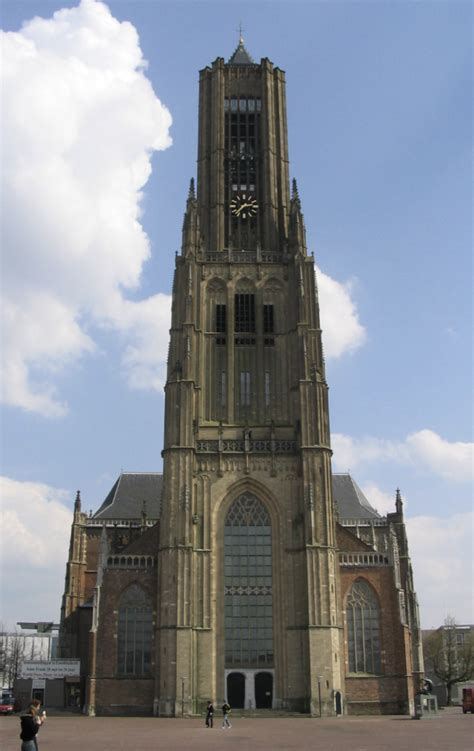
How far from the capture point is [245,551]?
167ft

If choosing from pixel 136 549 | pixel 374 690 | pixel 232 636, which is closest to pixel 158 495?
pixel 136 549

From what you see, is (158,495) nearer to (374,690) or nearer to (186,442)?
(186,442)

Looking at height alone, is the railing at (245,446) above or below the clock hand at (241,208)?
below

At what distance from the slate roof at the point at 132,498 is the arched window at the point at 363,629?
22158mm

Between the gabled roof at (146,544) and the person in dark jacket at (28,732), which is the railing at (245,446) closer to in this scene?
the gabled roof at (146,544)

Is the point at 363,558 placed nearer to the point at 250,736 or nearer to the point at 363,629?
the point at 363,629

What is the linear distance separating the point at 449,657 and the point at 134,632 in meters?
44.2

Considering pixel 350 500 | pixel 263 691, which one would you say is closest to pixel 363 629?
pixel 263 691

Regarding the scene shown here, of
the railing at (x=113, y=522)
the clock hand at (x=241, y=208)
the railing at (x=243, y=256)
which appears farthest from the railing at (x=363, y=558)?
the clock hand at (x=241, y=208)

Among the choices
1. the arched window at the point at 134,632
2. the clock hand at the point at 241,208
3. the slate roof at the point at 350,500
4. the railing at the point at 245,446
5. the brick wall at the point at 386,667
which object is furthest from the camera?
the slate roof at the point at 350,500

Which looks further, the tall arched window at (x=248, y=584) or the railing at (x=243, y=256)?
the railing at (x=243, y=256)

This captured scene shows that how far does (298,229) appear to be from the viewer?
198 feet

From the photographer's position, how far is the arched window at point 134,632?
160 feet

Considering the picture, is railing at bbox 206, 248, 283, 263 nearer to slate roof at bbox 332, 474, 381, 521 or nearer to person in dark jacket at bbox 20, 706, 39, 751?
slate roof at bbox 332, 474, 381, 521
